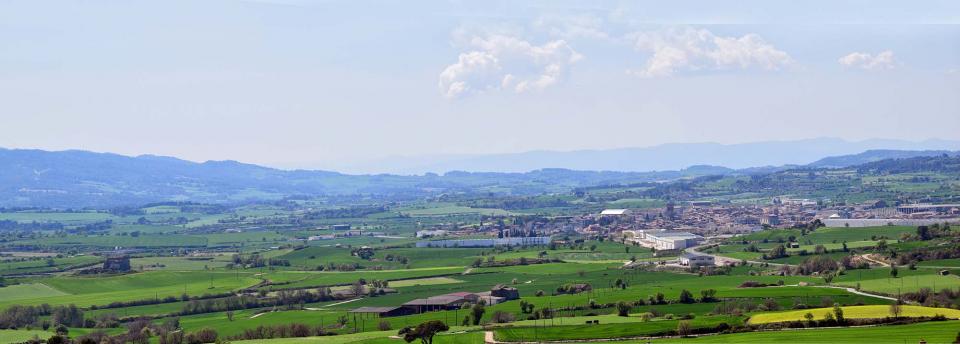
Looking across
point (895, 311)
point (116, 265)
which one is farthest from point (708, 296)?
point (116, 265)

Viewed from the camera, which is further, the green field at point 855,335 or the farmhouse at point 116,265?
the farmhouse at point 116,265

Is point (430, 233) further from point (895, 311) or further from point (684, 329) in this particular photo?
point (895, 311)

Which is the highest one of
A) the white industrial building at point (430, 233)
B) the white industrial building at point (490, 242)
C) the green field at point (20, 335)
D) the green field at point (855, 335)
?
the white industrial building at point (430, 233)

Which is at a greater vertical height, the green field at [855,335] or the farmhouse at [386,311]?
the green field at [855,335]

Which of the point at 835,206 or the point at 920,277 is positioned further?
the point at 835,206

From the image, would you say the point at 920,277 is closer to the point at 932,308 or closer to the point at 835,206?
the point at 932,308

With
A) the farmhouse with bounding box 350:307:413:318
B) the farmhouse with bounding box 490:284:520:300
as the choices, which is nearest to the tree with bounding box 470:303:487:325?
the farmhouse with bounding box 350:307:413:318

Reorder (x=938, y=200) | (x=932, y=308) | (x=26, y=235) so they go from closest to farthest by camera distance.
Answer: (x=932, y=308), (x=938, y=200), (x=26, y=235)

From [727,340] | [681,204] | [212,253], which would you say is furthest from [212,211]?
[727,340]

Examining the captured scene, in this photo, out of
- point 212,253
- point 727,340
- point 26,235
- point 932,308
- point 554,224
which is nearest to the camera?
point 727,340

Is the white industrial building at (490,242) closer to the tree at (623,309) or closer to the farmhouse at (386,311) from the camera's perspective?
the farmhouse at (386,311)

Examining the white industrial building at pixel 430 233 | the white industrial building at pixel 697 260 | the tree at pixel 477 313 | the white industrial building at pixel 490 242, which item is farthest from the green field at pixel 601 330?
the white industrial building at pixel 430 233
